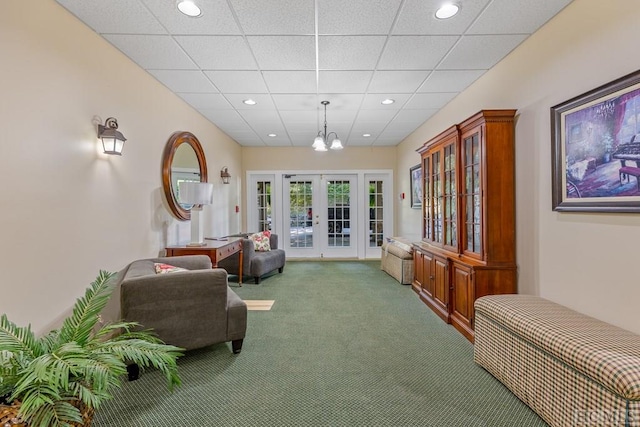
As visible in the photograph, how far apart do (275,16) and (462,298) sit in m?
3.04

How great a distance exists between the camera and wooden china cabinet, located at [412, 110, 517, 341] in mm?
2785

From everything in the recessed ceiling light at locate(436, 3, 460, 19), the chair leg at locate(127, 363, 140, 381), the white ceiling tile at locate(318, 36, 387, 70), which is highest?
the white ceiling tile at locate(318, 36, 387, 70)

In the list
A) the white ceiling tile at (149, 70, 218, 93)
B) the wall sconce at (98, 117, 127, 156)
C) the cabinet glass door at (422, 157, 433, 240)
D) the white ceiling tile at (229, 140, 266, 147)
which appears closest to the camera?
the wall sconce at (98, 117, 127, 156)

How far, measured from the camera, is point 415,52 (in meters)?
2.83

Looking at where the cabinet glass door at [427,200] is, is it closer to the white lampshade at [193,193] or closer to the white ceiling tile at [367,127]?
the white ceiling tile at [367,127]

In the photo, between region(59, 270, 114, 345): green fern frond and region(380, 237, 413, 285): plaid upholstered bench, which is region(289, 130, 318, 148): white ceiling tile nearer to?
region(380, 237, 413, 285): plaid upholstered bench

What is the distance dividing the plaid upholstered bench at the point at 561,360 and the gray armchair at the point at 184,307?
2.00m

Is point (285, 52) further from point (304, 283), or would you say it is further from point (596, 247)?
point (304, 283)

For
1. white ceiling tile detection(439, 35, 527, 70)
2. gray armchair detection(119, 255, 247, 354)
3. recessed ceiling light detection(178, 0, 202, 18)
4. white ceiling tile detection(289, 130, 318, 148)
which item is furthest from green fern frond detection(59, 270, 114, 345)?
white ceiling tile detection(289, 130, 318, 148)

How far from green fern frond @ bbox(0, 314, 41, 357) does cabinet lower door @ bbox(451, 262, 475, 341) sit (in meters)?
3.10

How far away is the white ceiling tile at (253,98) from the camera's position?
388 centimetres

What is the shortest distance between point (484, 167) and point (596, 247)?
1085 mm

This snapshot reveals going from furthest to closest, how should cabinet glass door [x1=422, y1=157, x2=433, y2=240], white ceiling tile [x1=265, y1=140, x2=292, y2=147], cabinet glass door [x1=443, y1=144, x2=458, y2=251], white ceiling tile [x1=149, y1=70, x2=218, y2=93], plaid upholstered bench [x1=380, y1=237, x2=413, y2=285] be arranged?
white ceiling tile [x1=265, y1=140, x2=292, y2=147]
plaid upholstered bench [x1=380, y1=237, x2=413, y2=285]
cabinet glass door [x1=422, y1=157, x2=433, y2=240]
cabinet glass door [x1=443, y1=144, x2=458, y2=251]
white ceiling tile [x1=149, y1=70, x2=218, y2=93]

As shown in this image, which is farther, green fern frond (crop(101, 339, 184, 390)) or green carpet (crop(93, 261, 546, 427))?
green carpet (crop(93, 261, 546, 427))
